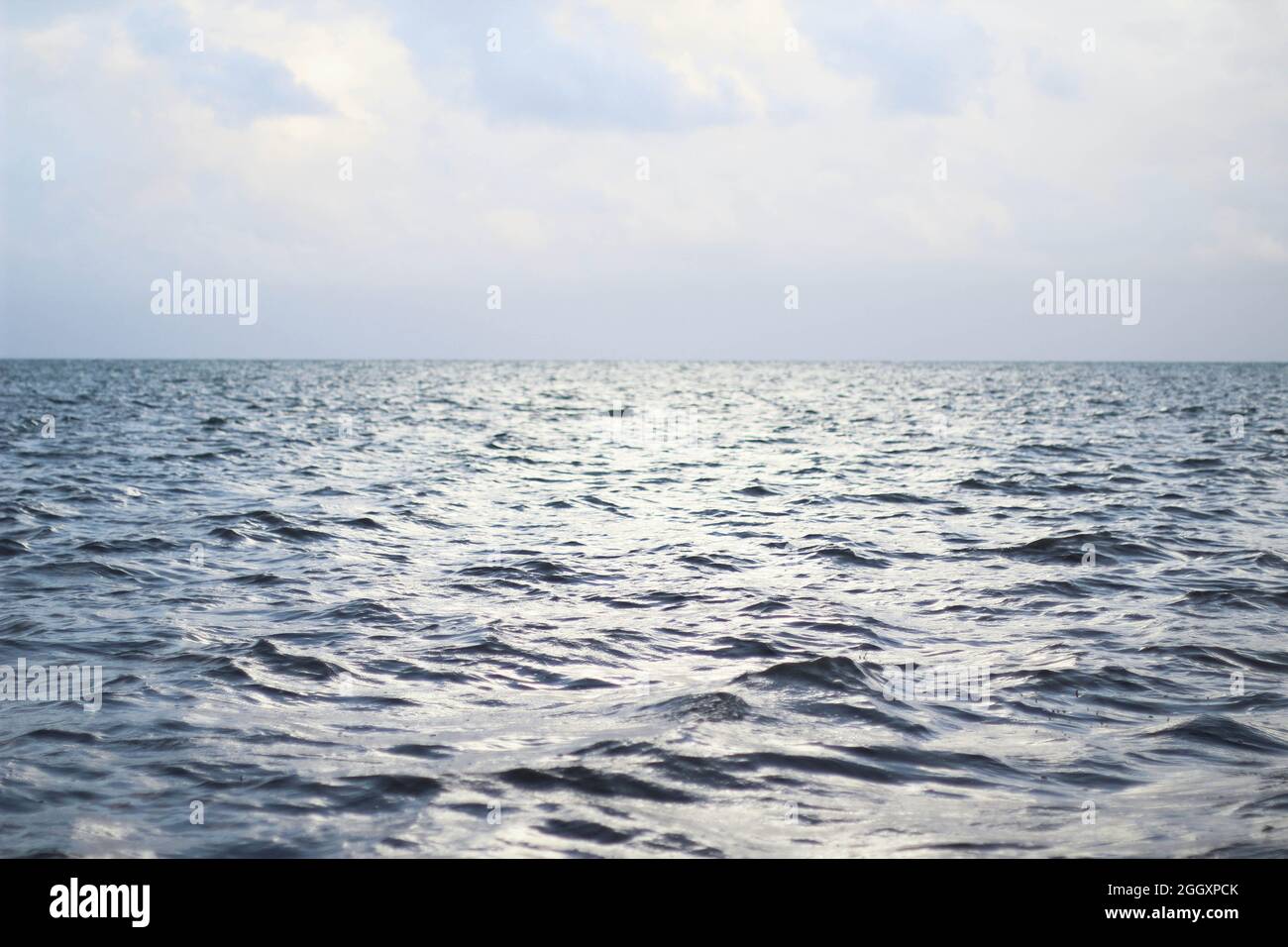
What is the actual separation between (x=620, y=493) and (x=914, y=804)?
1629 centimetres

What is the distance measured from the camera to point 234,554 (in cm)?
1441

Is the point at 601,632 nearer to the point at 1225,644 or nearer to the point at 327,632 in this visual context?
the point at 327,632

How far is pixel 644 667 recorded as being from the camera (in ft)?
30.1

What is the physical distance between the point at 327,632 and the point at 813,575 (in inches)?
251

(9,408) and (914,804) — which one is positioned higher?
(9,408)

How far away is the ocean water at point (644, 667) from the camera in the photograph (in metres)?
5.93

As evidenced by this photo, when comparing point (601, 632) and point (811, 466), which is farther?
point (811, 466)

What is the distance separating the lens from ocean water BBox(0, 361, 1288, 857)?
5926 millimetres
